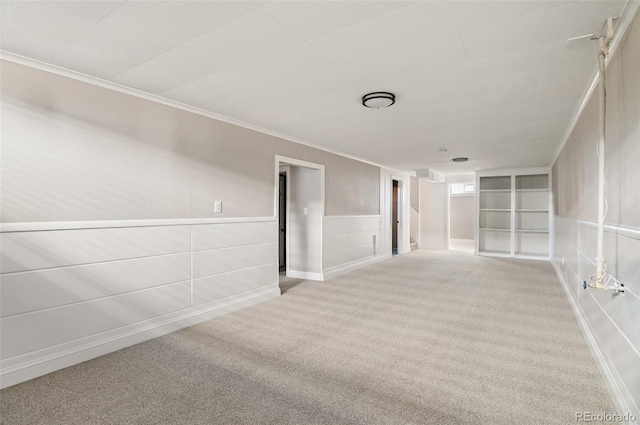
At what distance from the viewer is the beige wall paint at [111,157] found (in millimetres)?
2416

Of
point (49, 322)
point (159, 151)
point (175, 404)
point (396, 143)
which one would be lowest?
point (175, 404)

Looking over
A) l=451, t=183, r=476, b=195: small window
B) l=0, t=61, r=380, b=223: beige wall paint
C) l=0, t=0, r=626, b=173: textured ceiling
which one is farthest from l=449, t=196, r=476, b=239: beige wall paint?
l=0, t=61, r=380, b=223: beige wall paint

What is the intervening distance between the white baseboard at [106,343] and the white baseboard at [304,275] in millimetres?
1827

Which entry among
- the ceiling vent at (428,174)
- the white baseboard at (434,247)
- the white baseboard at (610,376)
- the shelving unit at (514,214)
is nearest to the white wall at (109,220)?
the white baseboard at (610,376)

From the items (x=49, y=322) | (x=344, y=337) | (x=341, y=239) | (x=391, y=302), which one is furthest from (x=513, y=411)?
(x=341, y=239)

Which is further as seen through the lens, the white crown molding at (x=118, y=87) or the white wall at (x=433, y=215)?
the white wall at (x=433, y=215)

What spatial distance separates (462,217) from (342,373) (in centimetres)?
1055

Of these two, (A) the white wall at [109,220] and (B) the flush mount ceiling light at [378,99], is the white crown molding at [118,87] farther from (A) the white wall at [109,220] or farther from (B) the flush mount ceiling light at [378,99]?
(B) the flush mount ceiling light at [378,99]

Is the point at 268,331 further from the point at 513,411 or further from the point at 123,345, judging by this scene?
the point at 513,411

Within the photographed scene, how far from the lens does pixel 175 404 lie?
6.81 ft

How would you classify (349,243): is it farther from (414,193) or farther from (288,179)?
(414,193)

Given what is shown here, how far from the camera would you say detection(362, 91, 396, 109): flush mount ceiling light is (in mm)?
3088

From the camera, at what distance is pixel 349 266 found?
6621 millimetres

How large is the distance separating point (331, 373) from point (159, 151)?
255 centimetres
